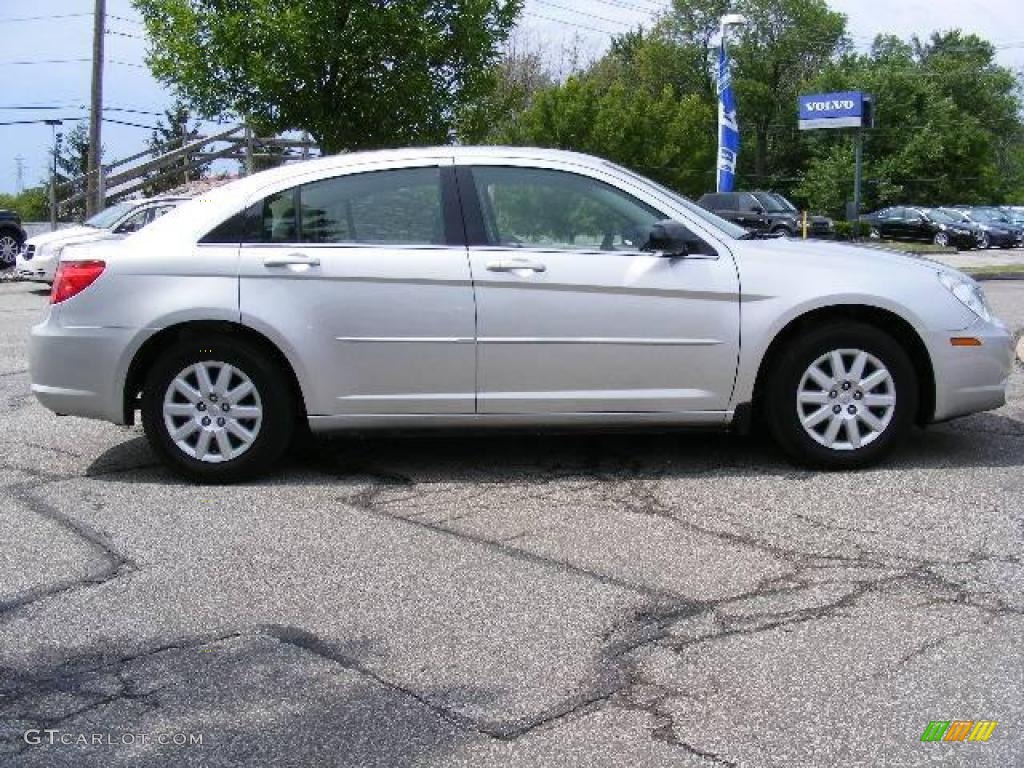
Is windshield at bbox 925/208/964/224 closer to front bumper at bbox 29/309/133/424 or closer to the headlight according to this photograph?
the headlight

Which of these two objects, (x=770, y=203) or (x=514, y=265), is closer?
(x=514, y=265)

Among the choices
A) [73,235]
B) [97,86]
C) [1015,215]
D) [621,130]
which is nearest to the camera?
[73,235]

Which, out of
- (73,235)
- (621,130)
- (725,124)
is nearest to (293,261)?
(73,235)

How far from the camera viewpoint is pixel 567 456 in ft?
21.9

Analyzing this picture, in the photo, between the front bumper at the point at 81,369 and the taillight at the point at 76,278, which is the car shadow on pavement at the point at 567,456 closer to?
Answer: the front bumper at the point at 81,369

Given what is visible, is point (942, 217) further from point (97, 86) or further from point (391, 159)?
point (391, 159)

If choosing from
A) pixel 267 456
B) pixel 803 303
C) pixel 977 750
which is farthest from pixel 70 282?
pixel 977 750

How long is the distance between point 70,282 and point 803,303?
3700 millimetres

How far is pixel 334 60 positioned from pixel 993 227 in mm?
29397

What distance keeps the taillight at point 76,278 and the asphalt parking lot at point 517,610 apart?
99cm

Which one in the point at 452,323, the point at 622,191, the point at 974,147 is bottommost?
the point at 452,323

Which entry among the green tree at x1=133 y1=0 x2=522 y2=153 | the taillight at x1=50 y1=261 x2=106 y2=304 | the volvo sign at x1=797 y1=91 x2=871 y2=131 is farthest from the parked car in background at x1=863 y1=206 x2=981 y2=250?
the taillight at x1=50 y1=261 x2=106 y2=304

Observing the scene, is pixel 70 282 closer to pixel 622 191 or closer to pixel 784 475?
pixel 622 191

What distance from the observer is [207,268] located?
598 centimetres
